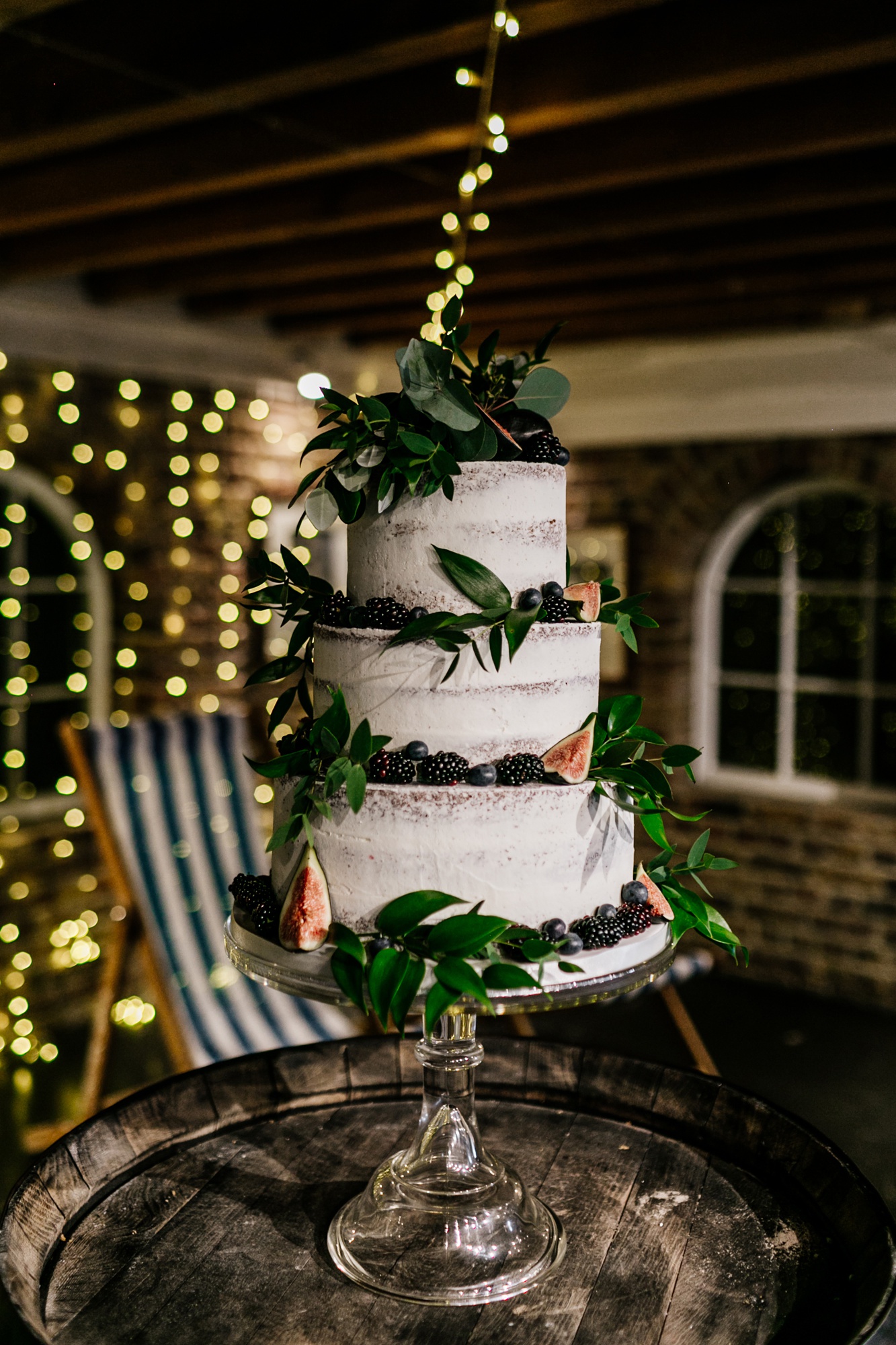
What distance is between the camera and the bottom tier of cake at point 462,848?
118 cm

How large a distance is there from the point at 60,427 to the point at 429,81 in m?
2.26

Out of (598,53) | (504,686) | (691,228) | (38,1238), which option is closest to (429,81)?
(598,53)

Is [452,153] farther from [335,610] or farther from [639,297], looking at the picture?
[335,610]

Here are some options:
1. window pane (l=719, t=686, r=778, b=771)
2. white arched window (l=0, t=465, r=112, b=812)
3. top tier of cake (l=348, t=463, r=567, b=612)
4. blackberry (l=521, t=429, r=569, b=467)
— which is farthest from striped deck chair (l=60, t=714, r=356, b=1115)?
window pane (l=719, t=686, r=778, b=771)

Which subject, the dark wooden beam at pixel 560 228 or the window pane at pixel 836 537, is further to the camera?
the window pane at pixel 836 537

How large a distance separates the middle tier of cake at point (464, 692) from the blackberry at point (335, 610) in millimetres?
39

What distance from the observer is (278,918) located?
124 cm

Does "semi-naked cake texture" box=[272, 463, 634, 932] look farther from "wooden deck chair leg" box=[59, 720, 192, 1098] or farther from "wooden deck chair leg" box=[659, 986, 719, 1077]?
A: "wooden deck chair leg" box=[659, 986, 719, 1077]

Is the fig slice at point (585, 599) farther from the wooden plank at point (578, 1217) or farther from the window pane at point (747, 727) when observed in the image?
the window pane at point (747, 727)

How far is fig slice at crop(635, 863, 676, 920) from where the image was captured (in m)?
1.32

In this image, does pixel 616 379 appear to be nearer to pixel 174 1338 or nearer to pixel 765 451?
pixel 765 451

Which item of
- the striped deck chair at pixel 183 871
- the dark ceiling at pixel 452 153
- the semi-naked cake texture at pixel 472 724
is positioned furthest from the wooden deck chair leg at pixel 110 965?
the semi-naked cake texture at pixel 472 724

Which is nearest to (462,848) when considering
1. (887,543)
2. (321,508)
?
(321,508)

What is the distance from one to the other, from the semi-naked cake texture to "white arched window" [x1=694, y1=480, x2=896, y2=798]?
355cm
